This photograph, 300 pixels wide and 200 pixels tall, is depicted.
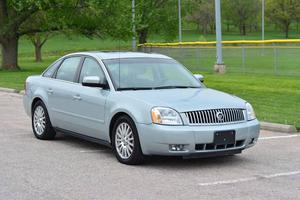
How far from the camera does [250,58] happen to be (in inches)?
1244

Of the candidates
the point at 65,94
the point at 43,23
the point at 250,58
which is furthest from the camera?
the point at 43,23

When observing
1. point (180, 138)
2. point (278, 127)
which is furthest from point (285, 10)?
point (180, 138)

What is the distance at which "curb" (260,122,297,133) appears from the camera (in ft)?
37.1

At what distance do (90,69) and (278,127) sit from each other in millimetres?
4015

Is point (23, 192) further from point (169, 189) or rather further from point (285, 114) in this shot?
point (285, 114)

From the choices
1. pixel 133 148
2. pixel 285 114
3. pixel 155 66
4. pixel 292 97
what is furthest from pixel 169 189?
pixel 292 97

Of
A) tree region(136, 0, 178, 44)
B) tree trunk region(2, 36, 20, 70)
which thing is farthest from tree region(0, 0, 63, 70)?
tree region(136, 0, 178, 44)

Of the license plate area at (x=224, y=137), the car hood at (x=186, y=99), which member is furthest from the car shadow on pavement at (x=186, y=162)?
the car hood at (x=186, y=99)

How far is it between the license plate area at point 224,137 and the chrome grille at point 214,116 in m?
0.16

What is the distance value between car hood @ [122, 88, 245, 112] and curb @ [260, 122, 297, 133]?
3.07 metres

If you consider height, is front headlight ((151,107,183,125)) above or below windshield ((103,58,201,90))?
below

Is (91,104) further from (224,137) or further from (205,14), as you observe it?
(205,14)

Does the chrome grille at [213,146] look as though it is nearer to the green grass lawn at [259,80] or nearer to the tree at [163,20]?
the green grass lawn at [259,80]

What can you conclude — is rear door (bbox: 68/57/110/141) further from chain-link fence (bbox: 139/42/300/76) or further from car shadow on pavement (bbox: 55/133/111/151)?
chain-link fence (bbox: 139/42/300/76)
